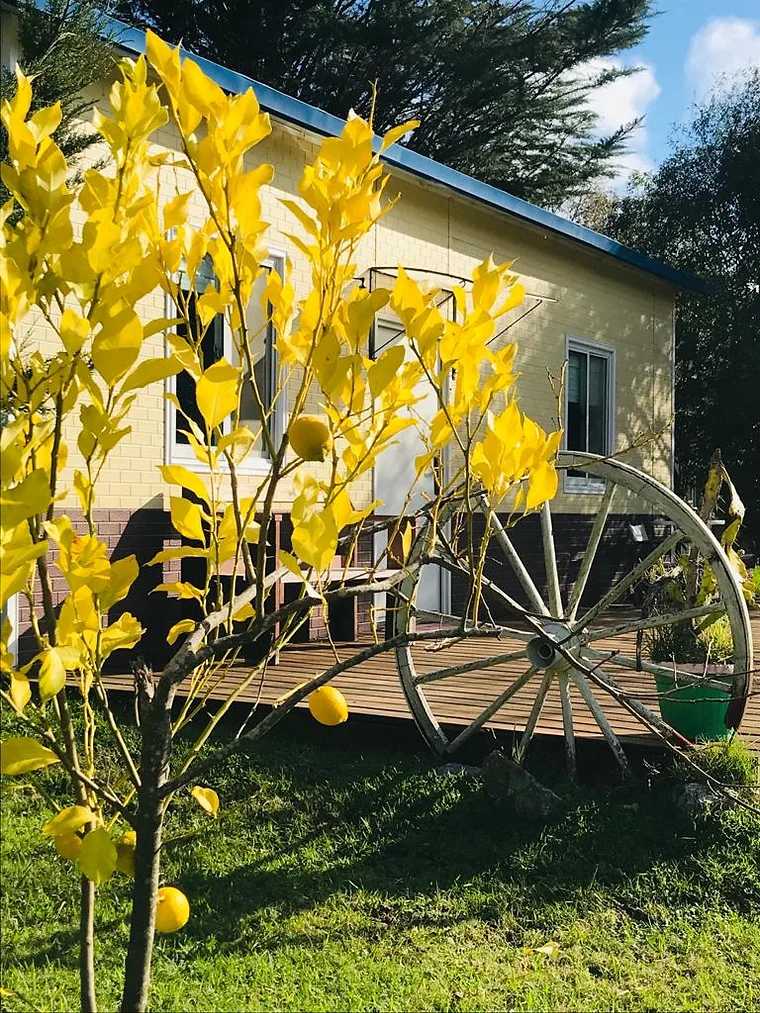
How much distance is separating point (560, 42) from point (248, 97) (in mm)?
16884

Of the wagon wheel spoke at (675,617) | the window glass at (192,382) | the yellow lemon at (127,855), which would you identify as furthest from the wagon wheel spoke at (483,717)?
the yellow lemon at (127,855)

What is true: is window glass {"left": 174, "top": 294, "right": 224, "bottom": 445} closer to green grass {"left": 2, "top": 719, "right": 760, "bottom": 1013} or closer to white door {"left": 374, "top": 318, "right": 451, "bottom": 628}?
white door {"left": 374, "top": 318, "right": 451, "bottom": 628}

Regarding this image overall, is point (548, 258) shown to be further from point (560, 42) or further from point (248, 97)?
point (248, 97)

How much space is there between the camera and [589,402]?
11.4m

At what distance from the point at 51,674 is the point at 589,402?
35.0ft

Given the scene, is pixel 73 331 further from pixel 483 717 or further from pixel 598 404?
pixel 598 404

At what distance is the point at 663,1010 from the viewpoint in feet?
9.77

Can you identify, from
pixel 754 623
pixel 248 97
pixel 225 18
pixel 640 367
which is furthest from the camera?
pixel 225 18

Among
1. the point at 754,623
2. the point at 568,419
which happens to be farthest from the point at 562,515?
the point at 754,623

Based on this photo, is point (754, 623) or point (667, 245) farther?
point (667, 245)

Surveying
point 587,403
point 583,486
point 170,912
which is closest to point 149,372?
point 170,912

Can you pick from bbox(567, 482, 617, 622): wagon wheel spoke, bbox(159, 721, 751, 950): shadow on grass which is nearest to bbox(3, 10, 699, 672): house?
bbox(567, 482, 617, 622): wagon wheel spoke

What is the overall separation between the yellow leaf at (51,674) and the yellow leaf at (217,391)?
42 centimetres

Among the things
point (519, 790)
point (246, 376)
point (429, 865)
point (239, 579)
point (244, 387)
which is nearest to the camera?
point (429, 865)
